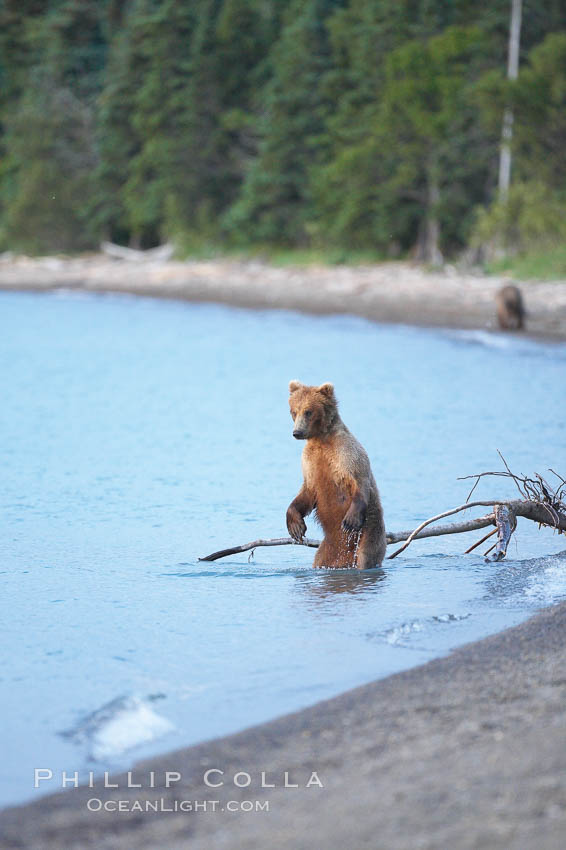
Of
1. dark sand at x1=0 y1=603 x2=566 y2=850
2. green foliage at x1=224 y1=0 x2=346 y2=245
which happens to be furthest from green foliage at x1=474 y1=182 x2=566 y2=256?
dark sand at x1=0 y1=603 x2=566 y2=850

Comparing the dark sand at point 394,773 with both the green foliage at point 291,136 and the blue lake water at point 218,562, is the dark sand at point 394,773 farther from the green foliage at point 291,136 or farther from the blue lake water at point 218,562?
the green foliage at point 291,136

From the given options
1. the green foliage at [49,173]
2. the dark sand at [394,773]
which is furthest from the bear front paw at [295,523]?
the green foliage at [49,173]

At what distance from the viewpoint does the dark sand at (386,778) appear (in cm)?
286

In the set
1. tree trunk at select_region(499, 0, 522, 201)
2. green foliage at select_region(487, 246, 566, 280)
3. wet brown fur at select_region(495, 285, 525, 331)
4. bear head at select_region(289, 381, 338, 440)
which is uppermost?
tree trunk at select_region(499, 0, 522, 201)

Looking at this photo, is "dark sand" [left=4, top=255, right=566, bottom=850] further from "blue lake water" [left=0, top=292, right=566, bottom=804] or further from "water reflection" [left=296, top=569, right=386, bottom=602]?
"water reflection" [left=296, top=569, right=386, bottom=602]

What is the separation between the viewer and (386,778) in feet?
10.7

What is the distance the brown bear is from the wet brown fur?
15.4 meters

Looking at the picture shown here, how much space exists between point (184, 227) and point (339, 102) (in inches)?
370

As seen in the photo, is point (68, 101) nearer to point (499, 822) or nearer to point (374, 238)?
point (374, 238)

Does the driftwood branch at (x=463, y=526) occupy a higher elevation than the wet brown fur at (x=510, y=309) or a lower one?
lower

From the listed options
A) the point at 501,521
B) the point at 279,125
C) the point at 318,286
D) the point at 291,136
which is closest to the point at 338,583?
the point at 501,521

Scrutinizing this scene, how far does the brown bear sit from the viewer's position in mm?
5711

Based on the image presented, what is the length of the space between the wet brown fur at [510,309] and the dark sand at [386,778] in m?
16.9

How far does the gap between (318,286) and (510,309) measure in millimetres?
11391
